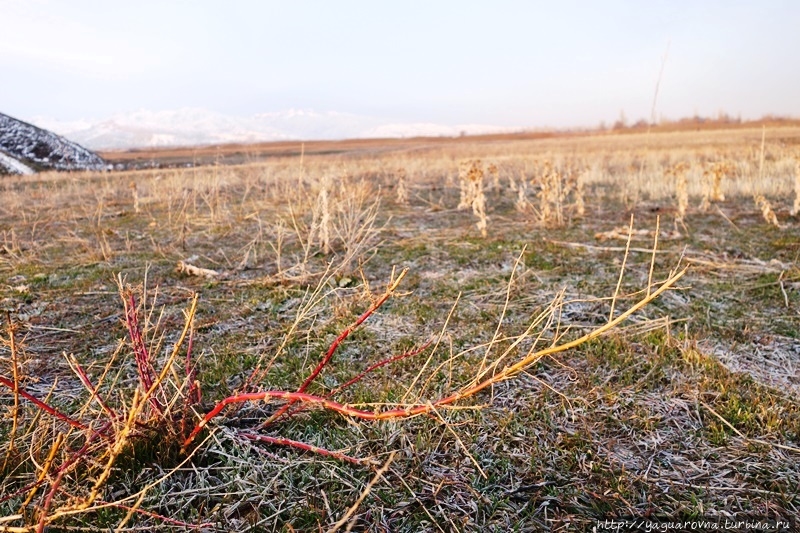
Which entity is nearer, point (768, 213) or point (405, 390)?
point (405, 390)

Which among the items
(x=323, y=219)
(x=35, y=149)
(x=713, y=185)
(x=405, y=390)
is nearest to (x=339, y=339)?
(x=405, y=390)

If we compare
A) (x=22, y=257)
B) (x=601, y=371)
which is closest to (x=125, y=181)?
(x=22, y=257)

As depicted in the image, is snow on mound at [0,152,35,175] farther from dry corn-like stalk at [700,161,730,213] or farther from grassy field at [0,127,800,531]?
dry corn-like stalk at [700,161,730,213]

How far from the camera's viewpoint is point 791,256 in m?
4.29

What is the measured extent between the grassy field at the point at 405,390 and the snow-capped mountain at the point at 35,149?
15.8 meters

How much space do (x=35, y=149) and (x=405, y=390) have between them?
21.7 meters

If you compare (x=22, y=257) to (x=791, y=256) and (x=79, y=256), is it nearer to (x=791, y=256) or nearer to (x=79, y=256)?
(x=79, y=256)

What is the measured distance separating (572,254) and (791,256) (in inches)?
76.3

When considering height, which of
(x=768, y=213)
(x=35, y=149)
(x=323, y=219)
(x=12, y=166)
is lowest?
(x=768, y=213)

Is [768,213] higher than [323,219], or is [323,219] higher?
[323,219]

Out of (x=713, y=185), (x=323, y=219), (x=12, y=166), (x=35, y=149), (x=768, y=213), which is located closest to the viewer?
(x=323, y=219)

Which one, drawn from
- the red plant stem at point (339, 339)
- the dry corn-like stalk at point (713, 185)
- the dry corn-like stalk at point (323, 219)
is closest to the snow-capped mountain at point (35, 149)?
the dry corn-like stalk at point (323, 219)

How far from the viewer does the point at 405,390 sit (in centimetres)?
225

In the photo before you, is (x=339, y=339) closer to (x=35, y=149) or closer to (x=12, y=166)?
(x=12, y=166)
